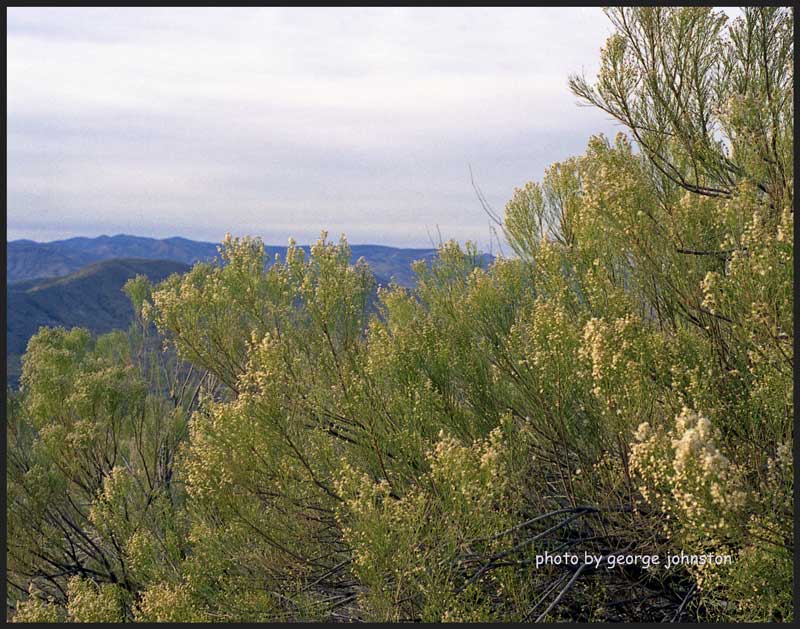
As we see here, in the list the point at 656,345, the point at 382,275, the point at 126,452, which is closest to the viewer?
the point at 656,345

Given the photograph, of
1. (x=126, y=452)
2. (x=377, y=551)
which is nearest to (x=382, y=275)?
(x=126, y=452)

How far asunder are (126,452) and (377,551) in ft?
33.7

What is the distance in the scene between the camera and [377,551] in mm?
4910

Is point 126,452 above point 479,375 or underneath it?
underneath

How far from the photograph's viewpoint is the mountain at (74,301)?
10771 cm

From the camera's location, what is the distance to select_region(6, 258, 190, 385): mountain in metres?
108

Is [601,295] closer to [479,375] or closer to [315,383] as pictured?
[479,375]

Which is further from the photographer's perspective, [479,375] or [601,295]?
[479,375]

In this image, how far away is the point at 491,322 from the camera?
6930 mm

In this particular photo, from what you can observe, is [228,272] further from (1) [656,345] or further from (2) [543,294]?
(1) [656,345]

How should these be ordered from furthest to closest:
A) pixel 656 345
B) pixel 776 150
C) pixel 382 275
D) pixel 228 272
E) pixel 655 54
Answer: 1. pixel 382 275
2. pixel 228 272
3. pixel 655 54
4. pixel 776 150
5. pixel 656 345

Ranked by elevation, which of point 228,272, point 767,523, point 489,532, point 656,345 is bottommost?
point 489,532

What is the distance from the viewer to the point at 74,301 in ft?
398

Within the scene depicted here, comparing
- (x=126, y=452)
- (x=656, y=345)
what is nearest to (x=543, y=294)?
(x=656, y=345)
